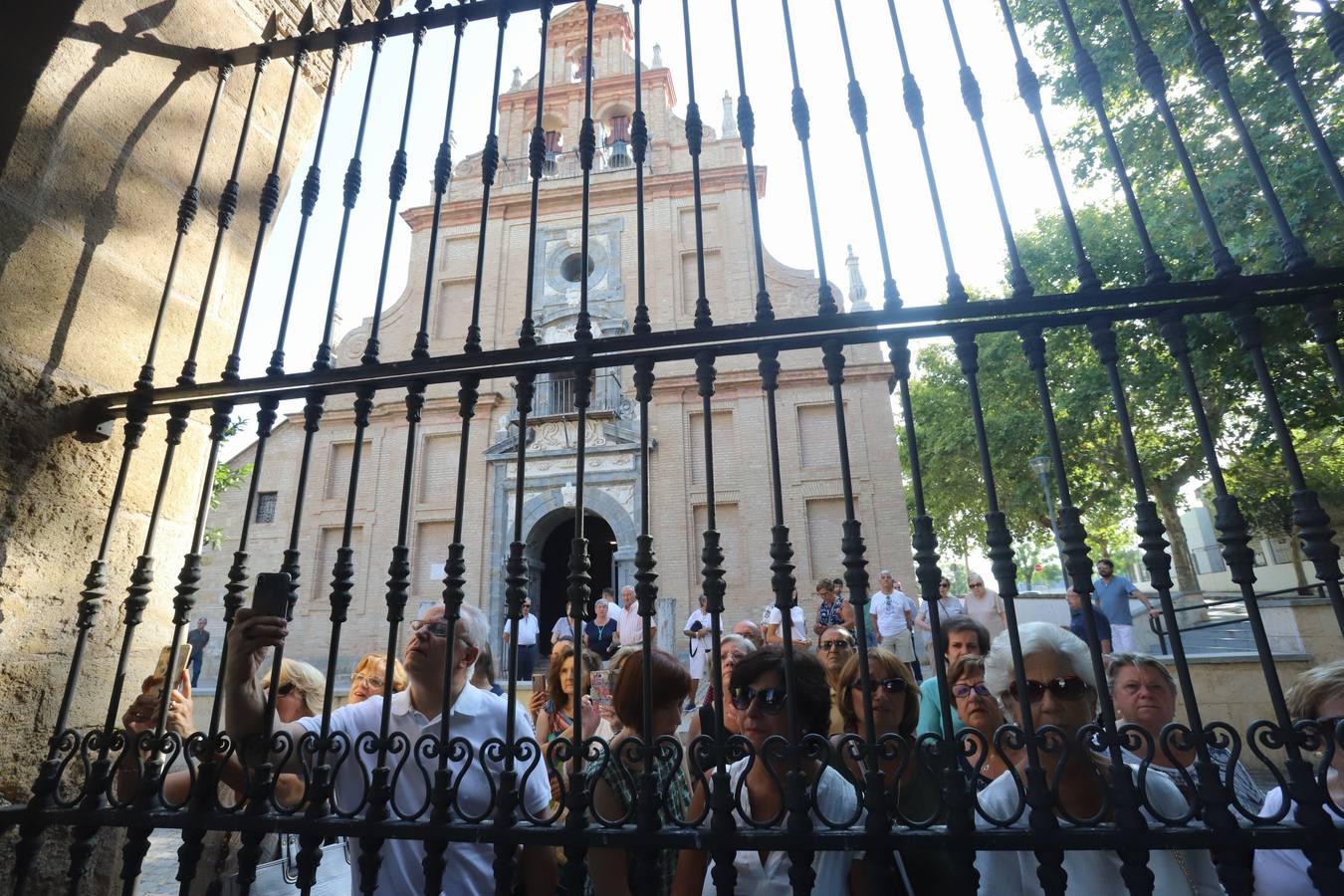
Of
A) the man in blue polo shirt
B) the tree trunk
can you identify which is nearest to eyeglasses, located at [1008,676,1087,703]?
the man in blue polo shirt

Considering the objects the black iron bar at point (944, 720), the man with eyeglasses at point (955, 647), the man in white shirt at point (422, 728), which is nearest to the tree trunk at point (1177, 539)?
the man with eyeglasses at point (955, 647)

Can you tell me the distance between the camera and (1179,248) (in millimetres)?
9195

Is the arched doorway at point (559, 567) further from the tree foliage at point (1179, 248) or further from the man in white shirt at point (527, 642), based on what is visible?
the tree foliage at point (1179, 248)

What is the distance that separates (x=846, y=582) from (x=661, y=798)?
68 centimetres

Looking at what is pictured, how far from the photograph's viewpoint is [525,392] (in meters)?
2.01

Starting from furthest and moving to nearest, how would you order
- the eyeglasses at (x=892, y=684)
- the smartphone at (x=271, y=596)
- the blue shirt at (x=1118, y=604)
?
the blue shirt at (x=1118, y=604) < the eyeglasses at (x=892, y=684) < the smartphone at (x=271, y=596)

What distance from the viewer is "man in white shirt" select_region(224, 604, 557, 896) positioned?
75.6 inches

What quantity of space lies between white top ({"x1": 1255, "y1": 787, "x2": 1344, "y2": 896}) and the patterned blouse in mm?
1451

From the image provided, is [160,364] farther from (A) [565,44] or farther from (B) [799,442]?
(A) [565,44]

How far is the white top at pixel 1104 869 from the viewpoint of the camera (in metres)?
1.74

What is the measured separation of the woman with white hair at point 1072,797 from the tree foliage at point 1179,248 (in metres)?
4.91

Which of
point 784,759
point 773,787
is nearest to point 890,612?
point 773,787

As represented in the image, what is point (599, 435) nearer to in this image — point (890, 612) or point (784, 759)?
point (890, 612)

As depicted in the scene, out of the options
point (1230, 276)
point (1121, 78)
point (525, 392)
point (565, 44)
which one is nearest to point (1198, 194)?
point (1230, 276)
